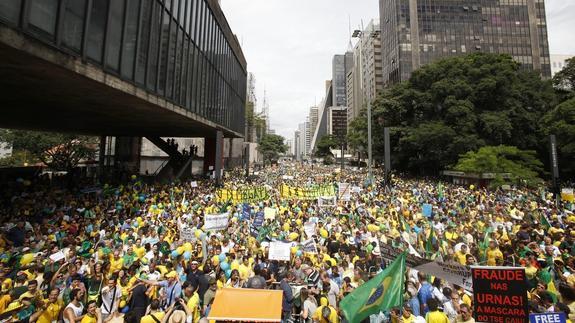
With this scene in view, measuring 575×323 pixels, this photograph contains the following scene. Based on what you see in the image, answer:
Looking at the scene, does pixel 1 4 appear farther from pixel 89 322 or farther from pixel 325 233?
pixel 325 233

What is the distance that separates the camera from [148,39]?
47.5 feet

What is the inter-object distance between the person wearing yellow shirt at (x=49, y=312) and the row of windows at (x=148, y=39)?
647 centimetres

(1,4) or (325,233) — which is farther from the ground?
(1,4)

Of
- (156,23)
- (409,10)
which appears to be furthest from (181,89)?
(409,10)

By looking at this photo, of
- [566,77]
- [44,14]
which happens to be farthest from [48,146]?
[566,77]

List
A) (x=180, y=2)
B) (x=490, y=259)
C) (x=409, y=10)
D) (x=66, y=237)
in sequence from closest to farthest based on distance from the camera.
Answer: (x=490, y=259) → (x=66, y=237) → (x=180, y=2) → (x=409, y=10)

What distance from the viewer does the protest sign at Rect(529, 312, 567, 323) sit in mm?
4340

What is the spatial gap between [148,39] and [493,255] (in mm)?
16371

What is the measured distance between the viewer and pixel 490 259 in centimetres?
838

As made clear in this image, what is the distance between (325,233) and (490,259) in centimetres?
500

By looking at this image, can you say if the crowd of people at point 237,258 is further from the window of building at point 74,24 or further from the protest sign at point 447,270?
the window of building at point 74,24

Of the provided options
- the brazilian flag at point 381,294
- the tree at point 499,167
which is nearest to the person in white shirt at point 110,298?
the brazilian flag at point 381,294

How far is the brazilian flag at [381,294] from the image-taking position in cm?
498

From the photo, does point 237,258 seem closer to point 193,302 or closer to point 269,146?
point 193,302
